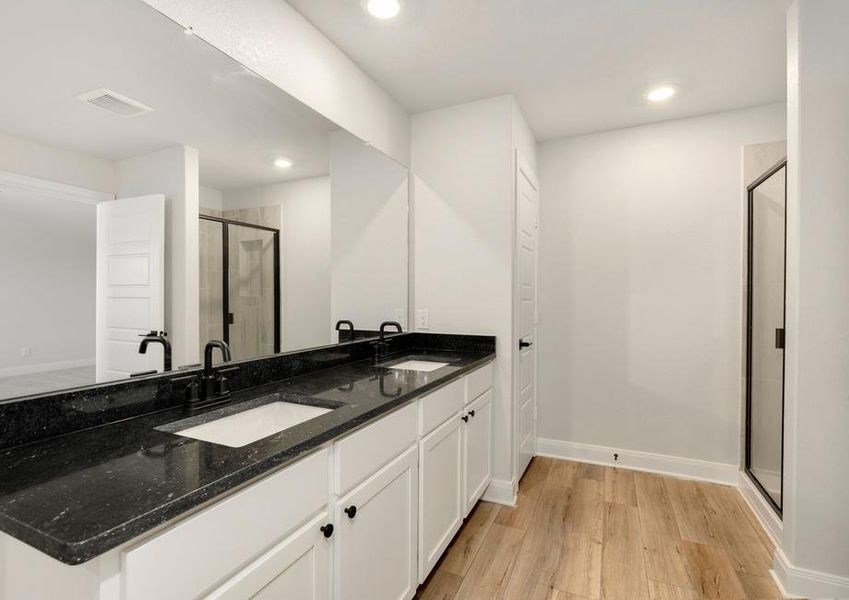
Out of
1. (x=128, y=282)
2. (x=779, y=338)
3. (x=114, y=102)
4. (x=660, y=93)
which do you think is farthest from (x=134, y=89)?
(x=779, y=338)

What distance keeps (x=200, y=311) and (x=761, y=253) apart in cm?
300

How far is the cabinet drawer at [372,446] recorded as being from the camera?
1.18 metres

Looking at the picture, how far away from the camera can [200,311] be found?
147cm

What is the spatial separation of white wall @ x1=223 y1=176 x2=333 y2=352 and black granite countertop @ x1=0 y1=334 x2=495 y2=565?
0.53 metres

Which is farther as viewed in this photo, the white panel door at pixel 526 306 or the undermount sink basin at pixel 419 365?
the white panel door at pixel 526 306

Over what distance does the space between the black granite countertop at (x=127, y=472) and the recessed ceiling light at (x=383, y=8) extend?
5.16ft

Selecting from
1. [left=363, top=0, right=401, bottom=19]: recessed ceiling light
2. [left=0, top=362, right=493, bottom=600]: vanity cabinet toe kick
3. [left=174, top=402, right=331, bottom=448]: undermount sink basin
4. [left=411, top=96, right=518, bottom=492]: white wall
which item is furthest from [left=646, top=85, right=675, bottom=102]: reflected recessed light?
[left=174, top=402, right=331, bottom=448]: undermount sink basin

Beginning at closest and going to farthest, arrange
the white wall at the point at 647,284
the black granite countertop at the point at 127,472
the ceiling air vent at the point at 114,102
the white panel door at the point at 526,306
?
the black granite countertop at the point at 127,472
the ceiling air vent at the point at 114,102
the white panel door at the point at 526,306
the white wall at the point at 647,284

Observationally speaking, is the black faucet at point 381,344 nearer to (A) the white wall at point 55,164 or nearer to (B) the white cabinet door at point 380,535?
(B) the white cabinet door at point 380,535

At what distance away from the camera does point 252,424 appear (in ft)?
4.54

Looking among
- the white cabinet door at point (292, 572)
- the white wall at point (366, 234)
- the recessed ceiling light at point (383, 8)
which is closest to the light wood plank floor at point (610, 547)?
the white cabinet door at point (292, 572)

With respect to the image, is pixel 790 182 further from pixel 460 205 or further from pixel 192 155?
pixel 192 155

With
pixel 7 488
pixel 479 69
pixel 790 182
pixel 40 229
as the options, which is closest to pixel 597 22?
pixel 479 69

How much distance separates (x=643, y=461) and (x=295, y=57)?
325 centimetres
